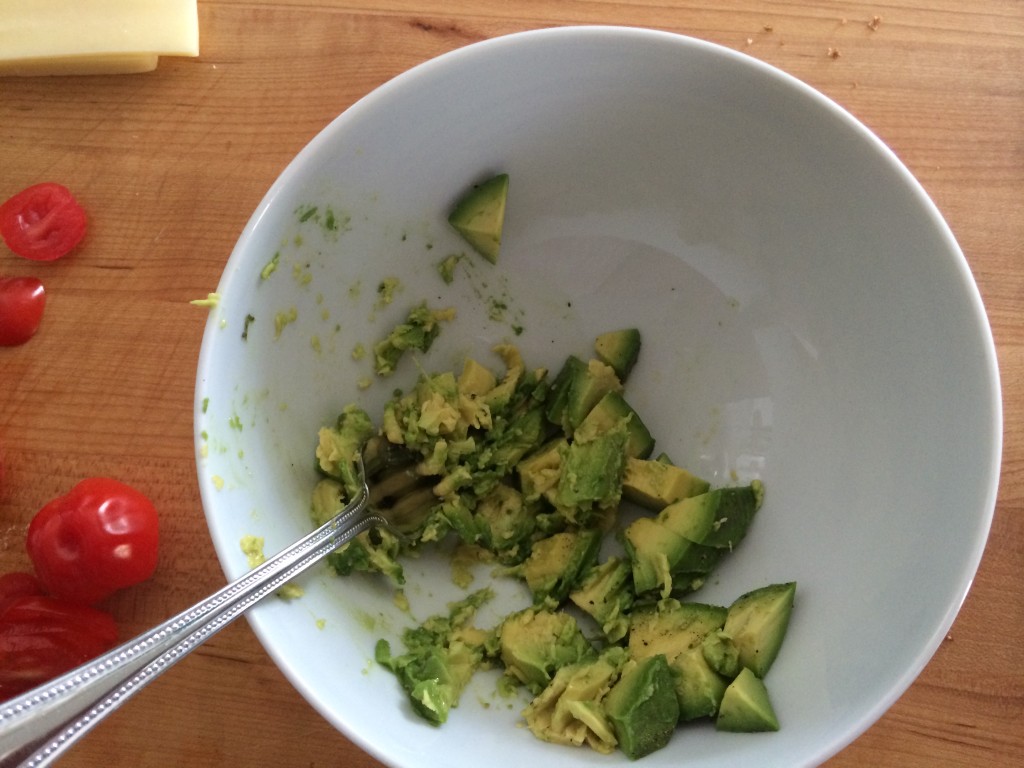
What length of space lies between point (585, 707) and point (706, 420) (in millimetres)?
416

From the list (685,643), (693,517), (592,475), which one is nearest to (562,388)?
(592,475)

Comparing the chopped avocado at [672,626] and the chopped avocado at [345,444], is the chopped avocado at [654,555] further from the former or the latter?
the chopped avocado at [345,444]

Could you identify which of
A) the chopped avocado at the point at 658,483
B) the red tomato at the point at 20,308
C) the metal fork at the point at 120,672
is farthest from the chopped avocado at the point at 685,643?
the red tomato at the point at 20,308

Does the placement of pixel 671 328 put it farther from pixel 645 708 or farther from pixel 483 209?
pixel 645 708

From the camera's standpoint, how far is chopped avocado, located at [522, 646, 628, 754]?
37.9 inches

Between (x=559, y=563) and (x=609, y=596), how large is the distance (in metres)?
0.08

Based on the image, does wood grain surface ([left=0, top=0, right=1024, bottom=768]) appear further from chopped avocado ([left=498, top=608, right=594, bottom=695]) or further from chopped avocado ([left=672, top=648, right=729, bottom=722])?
chopped avocado ([left=672, top=648, right=729, bottom=722])

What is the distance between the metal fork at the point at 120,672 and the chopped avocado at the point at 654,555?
36 centimetres

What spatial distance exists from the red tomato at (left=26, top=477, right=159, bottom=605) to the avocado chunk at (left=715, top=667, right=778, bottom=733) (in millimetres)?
752

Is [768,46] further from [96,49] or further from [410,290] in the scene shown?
[96,49]

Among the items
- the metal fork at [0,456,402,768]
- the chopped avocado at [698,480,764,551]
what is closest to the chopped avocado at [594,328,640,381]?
the chopped avocado at [698,480,764,551]

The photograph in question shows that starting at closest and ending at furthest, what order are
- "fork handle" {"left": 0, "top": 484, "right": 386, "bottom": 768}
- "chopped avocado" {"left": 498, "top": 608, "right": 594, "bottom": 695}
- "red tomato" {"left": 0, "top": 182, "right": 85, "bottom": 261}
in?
1. "fork handle" {"left": 0, "top": 484, "right": 386, "bottom": 768}
2. "chopped avocado" {"left": 498, "top": 608, "right": 594, "bottom": 695}
3. "red tomato" {"left": 0, "top": 182, "right": 85, "bottom": 261}

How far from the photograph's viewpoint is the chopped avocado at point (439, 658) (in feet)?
3.26

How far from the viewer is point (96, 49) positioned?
1.26 m
